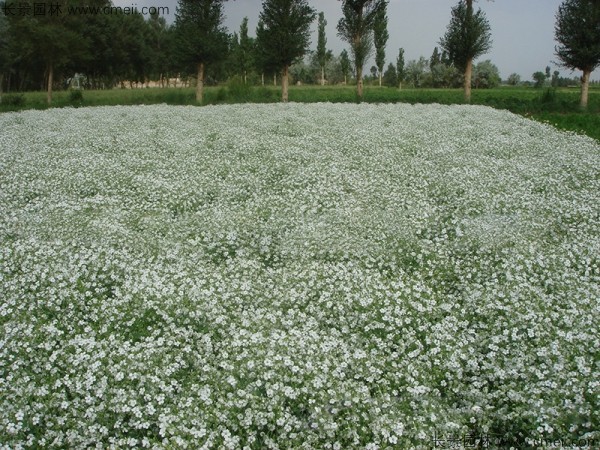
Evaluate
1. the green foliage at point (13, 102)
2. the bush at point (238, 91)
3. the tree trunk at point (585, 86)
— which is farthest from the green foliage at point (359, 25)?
the green foliage at point (13, 102)

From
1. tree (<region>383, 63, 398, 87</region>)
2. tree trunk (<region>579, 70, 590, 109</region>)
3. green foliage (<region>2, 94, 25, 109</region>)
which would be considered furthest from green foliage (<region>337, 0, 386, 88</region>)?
tree (<region>383, 63, 398, 87</region>)

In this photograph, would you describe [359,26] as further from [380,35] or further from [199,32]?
[380,35]

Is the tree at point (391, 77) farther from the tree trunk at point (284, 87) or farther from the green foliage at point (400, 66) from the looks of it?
the tree trunk at point (284, 87)

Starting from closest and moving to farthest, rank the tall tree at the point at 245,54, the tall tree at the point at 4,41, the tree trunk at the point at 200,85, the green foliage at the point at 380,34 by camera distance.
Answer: the tree trunk at the point at 200,85
the green foliage at the point at 380,34
the tall tree at the point at 4,41
the tall tree at the point at 245,54

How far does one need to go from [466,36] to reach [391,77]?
64720 mm

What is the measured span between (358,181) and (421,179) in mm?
1728

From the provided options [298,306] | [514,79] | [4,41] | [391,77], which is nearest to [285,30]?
[4,41]

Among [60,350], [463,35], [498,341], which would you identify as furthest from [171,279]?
[463,35]

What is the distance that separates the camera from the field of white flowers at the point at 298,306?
4.79m

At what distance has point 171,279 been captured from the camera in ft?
23.6

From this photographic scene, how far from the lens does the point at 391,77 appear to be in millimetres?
99438

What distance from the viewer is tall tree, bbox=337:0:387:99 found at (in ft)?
130

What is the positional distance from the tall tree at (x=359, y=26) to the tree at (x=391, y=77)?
5722 centimetres

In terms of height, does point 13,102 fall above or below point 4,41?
below
